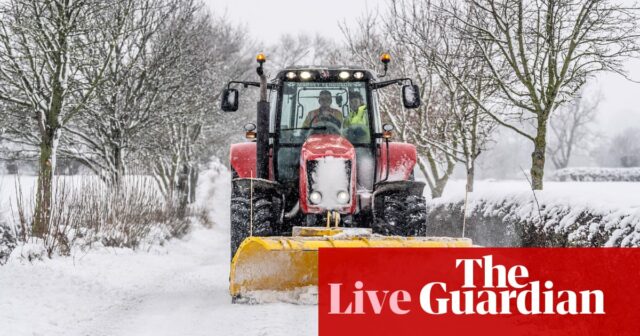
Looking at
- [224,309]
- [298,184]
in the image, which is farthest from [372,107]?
[224,309]

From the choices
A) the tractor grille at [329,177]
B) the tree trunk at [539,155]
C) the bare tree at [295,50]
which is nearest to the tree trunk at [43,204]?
the tractor grille at [329,177]

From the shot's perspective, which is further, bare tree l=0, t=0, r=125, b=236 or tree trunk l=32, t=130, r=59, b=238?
bare tree l=0, t=0, r=125, b=236

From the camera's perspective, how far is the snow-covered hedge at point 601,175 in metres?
36.9

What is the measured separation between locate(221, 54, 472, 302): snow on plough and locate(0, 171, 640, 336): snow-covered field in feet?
1.43

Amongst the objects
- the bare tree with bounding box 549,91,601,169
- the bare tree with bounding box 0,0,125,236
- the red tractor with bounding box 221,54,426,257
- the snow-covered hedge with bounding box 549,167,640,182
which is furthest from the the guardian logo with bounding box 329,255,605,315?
the bare tree with bounding box 549,91,601,169

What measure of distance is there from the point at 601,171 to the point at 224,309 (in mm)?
37315

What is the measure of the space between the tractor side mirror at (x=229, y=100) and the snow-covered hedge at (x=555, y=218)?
3.39m

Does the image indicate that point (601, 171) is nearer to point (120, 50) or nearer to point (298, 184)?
point (120, 50)

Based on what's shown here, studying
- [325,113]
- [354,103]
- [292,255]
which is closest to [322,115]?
[325,113]

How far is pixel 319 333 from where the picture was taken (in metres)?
4.71

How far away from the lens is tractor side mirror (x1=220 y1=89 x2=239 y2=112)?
7.10m

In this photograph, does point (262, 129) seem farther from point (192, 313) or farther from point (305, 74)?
point (192, 313)

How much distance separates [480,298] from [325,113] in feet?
9.84

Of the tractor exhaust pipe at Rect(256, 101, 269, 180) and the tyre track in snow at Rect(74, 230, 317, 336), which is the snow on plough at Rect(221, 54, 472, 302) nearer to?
the tractor exhaust pipe at Rect(256, 101, 269, 180)
